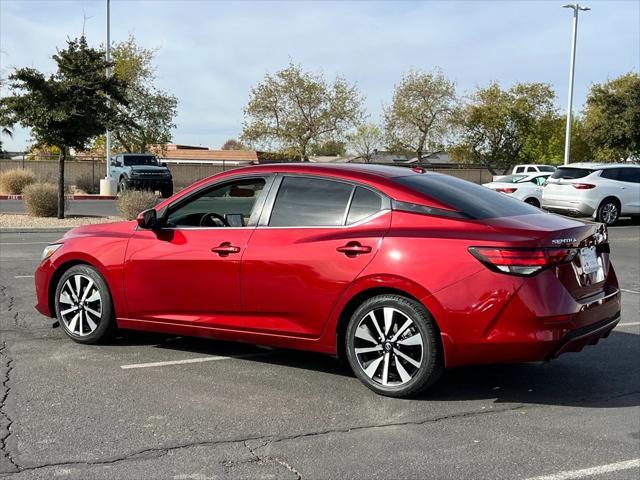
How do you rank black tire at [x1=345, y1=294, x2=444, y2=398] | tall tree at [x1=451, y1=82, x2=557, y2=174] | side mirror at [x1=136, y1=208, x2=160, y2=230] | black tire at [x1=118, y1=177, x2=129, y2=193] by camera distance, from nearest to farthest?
black tire at [x1=345, y1=294, x2=444, y2=398]
side mirror at [x1=136, y1=208, x2=160, y2=230]
black tire at [x1=118, y1=177, x2=129, y2=193]
tall tree at [x1=451, y1=82, x2=557, y2=174]

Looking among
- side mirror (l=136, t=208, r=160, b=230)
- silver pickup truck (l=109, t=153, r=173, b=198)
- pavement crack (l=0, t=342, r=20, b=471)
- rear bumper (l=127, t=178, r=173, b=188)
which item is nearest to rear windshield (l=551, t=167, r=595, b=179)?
rear bumper (l=127, t=178, r=173, b=188)

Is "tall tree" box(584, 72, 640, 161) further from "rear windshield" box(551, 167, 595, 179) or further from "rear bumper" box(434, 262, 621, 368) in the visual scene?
"rear bumper" box(434, 262, 621, 368)

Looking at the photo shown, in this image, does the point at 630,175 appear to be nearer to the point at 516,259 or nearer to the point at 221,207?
the point at 221,207

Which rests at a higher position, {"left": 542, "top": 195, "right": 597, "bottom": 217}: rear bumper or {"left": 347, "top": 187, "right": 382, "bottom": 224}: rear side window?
{"left": 347, "top": 187, "right": 382, "bottom": 224}: rear side window

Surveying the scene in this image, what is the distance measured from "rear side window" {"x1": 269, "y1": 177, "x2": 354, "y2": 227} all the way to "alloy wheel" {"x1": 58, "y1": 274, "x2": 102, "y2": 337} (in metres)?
1.85

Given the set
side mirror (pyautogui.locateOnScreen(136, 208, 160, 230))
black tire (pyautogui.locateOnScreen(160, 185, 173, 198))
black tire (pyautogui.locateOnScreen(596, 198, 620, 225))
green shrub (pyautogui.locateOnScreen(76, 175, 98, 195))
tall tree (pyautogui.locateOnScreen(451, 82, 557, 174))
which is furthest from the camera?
tall tree (pyautogui.locateOnScreen(451, 82, 557, 174))

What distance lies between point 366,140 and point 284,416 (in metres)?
50.1

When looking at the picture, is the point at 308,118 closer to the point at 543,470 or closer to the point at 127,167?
the point at 127,167

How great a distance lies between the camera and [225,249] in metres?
5.54

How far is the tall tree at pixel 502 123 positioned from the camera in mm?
52969

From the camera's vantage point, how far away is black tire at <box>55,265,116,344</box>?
619 centimetres

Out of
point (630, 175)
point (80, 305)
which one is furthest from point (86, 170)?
point (80, 305)

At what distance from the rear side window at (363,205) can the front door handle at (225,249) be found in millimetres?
922

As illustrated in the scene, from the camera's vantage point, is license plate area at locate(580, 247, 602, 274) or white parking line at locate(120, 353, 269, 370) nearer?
license plate area at locate(580, 247, 602, 274)
